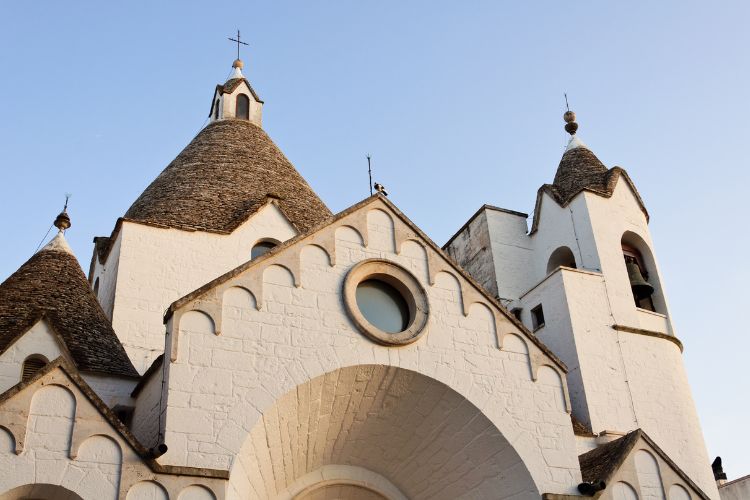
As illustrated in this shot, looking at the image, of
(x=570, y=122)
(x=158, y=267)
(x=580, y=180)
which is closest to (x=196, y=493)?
(x=158, y=267)

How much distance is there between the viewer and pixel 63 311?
15250 millimetres

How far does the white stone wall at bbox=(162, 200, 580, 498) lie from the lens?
36.6 feet

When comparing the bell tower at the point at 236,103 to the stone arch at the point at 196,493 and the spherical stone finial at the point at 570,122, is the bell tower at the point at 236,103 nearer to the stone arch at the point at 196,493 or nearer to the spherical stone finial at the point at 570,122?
the spherical stone finial at the point at 570,122

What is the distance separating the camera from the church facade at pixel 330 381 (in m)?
10.4

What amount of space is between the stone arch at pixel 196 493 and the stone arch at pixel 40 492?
1208mm

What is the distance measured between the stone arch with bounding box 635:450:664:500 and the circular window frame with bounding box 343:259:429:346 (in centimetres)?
387

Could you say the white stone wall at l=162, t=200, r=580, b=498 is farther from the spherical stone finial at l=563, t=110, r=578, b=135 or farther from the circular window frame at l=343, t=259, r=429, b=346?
the spherical stone finial at l=563, t=110, r=578, b=135

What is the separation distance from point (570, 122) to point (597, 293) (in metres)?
7.66

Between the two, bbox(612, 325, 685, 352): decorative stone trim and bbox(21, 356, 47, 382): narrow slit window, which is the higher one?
bbox(612, 325, 685, 352): decorative stone trim

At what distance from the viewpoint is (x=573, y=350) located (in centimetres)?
1848

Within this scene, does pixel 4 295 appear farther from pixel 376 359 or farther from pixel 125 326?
pixel 376 359

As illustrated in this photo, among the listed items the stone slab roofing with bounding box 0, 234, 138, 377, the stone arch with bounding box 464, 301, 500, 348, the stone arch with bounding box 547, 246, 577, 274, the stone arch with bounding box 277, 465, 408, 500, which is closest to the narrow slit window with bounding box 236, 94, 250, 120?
the stone arch with bounding box 547, 246, 577, 274

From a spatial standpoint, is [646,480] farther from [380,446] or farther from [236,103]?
[236,103]

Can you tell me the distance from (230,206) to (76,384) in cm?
1137
